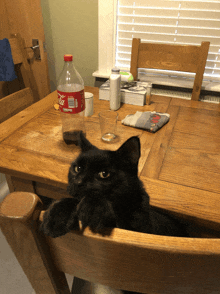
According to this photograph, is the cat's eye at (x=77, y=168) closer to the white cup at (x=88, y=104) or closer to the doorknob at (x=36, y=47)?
the white cup at (x=88, y=104)

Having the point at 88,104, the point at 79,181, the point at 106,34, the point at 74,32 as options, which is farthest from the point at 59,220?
the point at 74,32

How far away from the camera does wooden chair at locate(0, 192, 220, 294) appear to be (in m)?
0.28

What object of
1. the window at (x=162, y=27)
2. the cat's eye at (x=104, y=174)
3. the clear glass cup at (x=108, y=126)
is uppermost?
the window at (x=162, y=27)

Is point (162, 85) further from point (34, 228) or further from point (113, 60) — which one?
point (34, 228)

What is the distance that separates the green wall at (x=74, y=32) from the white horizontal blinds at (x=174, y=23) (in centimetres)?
23

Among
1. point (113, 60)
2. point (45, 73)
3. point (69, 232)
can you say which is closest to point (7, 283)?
point (69, 232)

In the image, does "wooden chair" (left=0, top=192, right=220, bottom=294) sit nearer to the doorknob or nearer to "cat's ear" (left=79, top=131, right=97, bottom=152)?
"cat's ear" (left=79, top=131, right=97, bottom=152)

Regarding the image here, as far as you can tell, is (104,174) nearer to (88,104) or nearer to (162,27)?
(88,104)

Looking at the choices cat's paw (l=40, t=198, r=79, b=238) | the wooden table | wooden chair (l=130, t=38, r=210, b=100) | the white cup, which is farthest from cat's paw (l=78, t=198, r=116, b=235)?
wooden chair (l=130, t=38, r=210, b=100)

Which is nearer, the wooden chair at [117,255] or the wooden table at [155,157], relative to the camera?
the wooden chair at [117,255]

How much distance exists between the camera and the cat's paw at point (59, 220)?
1.08ft

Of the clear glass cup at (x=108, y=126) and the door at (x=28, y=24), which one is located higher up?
the door at (x=28, y=24)

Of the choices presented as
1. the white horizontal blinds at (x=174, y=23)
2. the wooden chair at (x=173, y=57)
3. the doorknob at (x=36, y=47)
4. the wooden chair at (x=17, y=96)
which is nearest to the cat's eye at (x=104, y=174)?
the wooden chair at (x=17, y=96)

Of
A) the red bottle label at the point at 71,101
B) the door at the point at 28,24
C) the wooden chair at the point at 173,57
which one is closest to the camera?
the red bottle label at the point at 71,101
